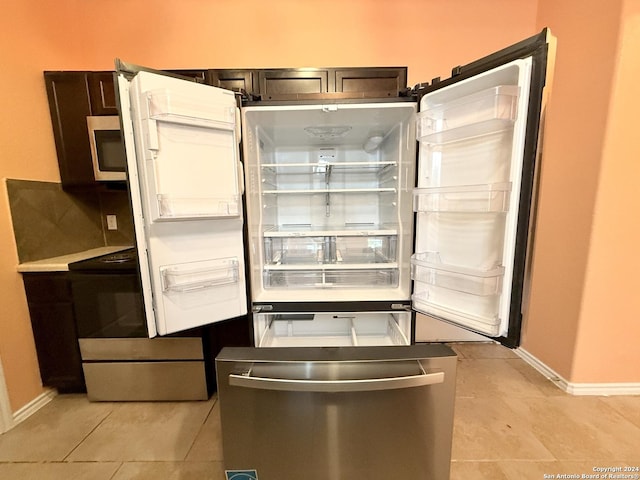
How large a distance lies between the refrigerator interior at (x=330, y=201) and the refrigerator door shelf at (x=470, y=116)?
10 cm

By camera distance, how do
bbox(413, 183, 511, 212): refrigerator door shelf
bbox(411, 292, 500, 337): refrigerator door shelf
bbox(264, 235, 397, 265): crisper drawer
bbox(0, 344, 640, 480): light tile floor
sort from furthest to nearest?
bbox(264, 235, 397, 265): crisper drawer < bbox(0, 344, 640, 480): light tile floor < bbox(411, 292, 500, 337): refrigerator door shelf < bbox(413, 183, 511, 212): refrigerator door shelf

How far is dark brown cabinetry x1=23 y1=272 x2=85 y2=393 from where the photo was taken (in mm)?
1635

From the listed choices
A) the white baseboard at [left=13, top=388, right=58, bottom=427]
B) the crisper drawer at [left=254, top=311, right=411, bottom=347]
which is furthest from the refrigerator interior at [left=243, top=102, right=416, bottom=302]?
the white baseboard at [left=13, top=388, right=58, bottom=427]

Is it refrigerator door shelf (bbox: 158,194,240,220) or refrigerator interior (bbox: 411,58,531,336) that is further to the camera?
refrigerator door shelf (bbox: 158,194,240,220)

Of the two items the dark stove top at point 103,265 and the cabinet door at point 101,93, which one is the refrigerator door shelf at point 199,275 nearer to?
the dark stove top at point 103,265

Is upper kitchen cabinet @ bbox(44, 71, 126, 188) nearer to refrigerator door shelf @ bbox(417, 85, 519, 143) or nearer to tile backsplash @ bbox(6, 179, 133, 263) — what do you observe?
tile backsplash @ bbox(6, 179, 133, 263)

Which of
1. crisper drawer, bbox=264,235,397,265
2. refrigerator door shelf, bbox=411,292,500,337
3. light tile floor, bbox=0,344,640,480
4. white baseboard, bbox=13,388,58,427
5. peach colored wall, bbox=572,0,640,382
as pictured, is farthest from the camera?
crisper drawer, bbox=264,235,397,265

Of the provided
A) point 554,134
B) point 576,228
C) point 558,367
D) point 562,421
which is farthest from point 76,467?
point 554,134

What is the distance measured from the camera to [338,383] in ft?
2.89

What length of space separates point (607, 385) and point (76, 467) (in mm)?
3078

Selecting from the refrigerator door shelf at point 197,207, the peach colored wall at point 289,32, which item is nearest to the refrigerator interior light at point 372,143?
the peach colored wall at point 289,32

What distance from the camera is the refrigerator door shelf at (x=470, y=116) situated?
0.94 metres

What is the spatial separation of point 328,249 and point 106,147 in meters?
1.60

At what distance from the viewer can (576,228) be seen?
1.68 metres
